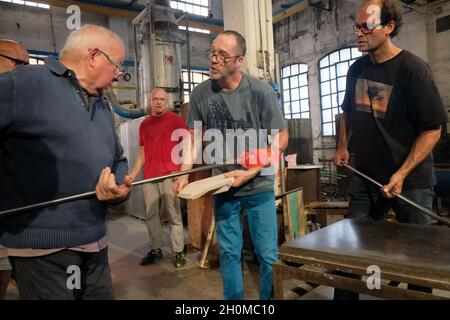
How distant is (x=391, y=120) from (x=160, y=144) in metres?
2.06

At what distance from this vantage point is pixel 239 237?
1942 mm

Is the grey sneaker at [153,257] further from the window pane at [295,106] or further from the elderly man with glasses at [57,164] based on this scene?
the window pane at [295,106]

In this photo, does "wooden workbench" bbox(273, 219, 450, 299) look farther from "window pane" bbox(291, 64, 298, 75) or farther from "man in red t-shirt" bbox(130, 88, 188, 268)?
"window pane" bbox(291, 64, 298, 75)

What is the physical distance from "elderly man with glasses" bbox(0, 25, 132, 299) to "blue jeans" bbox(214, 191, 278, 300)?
762mm

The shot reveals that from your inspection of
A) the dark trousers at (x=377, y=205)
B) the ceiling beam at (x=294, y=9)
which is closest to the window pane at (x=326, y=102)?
the ceiling beam at (x=294, y=9)

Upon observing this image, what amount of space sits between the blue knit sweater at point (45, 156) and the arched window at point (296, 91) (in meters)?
8.73

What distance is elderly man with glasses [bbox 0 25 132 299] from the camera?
1.12m

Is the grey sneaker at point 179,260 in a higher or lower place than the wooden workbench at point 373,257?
lower

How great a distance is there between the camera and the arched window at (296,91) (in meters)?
9.52

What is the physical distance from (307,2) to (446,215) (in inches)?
221

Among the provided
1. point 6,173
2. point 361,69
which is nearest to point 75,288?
point 6,173

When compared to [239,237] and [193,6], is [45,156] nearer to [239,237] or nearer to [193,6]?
[239,237]

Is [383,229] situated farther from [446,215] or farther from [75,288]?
[446,215]

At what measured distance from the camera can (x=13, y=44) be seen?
2455mm
